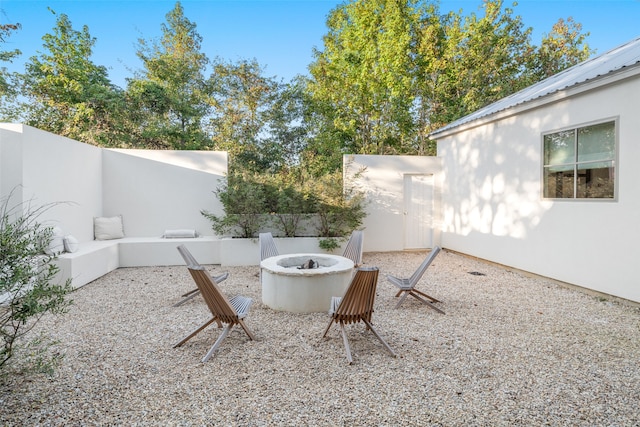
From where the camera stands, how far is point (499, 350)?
3.42 metres

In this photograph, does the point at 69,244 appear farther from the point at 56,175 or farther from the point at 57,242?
the point at 56,175

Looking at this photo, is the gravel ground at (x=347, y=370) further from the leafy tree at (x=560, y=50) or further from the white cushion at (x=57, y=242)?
the leafy tree at (x=560, y=50)

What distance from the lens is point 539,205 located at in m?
6.43

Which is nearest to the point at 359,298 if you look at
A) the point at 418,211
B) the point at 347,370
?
the point at 347,370

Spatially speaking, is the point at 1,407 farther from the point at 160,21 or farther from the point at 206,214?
the point at 160,21

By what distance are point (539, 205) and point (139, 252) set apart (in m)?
8.54

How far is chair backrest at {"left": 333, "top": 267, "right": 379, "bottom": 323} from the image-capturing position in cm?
330

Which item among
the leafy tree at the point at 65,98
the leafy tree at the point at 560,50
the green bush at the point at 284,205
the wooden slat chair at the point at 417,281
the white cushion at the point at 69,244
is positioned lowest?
the wooden slat chair at the point at 417,281

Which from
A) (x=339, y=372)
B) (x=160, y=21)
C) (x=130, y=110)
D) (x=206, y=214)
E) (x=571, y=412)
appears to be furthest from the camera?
(x=160, y=21)

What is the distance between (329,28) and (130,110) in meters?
11.8

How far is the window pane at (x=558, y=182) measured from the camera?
580 centimetres

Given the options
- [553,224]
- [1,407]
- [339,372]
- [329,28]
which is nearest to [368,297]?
[339,372]

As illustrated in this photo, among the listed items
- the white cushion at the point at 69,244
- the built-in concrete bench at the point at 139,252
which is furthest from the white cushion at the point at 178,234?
the white cushion at the point at 69,244

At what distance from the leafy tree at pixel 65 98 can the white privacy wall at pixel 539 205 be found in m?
13.8
